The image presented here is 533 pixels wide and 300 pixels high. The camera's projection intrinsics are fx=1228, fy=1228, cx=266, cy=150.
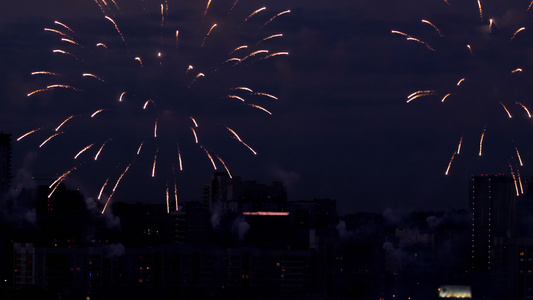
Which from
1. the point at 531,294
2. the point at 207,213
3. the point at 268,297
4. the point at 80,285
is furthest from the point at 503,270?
the point at 80,285

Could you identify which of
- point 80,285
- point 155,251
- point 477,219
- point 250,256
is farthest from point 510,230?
point 80,285

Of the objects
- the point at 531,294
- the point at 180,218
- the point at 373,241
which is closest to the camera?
the point at 531,294

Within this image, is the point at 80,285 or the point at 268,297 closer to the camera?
the point at 268,297

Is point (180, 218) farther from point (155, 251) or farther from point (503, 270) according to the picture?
point (503, 270)

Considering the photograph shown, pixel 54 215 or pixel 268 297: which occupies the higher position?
pixel 54 215

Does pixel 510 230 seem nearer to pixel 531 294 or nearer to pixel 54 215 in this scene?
pixel 531 294

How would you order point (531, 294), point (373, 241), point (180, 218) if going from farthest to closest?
1. point (180, 218)
2. point (373, 241)
3. point (531, 294)
